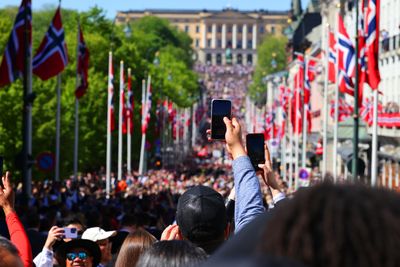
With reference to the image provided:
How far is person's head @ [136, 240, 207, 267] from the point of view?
376 centimetres

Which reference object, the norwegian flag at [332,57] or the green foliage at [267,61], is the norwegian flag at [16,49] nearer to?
the norwegian flag at [332,57]

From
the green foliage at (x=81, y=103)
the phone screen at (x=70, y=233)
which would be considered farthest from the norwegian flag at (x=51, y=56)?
the phone screen at (x=70, y=233)

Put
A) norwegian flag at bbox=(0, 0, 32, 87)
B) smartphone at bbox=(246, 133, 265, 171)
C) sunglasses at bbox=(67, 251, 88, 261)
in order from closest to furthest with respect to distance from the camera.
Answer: smartphone at bbox=(246, 133, 265, 171) → sunglasses at bbox=(67, 251, 88, 261) → norwegian flag at bbox=(0, 0, 32, 87)

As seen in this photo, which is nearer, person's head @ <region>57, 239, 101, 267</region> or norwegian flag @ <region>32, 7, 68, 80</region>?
person's head @ <region>57, 239, 101, 267</region>

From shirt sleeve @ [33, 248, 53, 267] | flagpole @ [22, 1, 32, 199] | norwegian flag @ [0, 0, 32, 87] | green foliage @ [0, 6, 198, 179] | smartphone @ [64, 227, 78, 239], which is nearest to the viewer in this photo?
shirt sleeve @ [33, 248, 53, 267]

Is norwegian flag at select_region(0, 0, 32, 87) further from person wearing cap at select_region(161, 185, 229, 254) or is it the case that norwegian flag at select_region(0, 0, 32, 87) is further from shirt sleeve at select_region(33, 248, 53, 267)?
person wearing cap at select_region(161, 185, 229, 254)

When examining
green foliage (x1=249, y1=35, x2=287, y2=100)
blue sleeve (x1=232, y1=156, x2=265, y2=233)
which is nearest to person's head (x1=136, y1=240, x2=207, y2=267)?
blue sleeve (x1=232, y1=156, x2=265, y2=233)

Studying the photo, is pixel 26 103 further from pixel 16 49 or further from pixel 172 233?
pixel 172 233

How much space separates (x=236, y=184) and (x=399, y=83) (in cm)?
4501

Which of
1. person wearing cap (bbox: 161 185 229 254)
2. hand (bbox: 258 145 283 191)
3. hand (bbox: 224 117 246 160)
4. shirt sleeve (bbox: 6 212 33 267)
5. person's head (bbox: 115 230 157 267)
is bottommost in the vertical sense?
person's head (bbox: 115 230 157 267)

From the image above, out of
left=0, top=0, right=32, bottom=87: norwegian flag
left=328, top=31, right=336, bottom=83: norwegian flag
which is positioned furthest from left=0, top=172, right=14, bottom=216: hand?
left=328, top=31, right=336, bottom=83: norwegian flag

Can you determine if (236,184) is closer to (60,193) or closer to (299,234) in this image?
(299,234)

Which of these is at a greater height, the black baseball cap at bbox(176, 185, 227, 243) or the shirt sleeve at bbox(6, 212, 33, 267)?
the black baseball cap at bbox(176, 185, 227, 243)

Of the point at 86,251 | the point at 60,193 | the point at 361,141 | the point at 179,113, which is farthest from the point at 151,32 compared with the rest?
the point at 86,251
